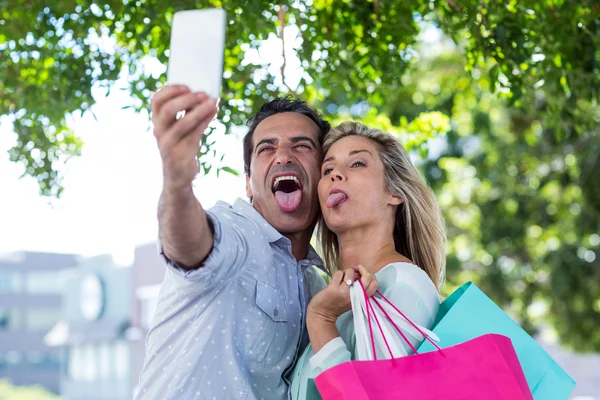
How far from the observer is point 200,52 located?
65.1 inches

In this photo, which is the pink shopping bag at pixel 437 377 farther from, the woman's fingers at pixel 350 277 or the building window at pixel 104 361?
the building window at pixel 104 361

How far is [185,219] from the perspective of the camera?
1781 millimetres

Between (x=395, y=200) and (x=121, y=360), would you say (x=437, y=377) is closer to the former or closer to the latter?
(x=395, y=200)

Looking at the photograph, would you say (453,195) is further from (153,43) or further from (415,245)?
(415,245)

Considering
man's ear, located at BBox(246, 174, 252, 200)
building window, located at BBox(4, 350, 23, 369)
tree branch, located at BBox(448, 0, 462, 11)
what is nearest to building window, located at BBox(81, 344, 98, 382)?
building window, located at BBox(4, 350, 23, 369)

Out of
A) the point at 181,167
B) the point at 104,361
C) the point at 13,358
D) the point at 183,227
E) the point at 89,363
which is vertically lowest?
the point at 13,358

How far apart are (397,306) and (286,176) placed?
80 centimetres

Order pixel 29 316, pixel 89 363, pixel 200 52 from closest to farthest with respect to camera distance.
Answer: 1. pixel 200 52
2. pixel 89 363
3. pixel 29 316

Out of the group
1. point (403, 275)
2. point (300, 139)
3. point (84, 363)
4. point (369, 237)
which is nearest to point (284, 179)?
point (300, 139)

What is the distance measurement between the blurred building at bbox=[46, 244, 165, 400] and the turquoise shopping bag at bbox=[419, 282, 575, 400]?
3108 centimetres

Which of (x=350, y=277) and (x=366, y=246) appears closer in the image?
(x=350, y=277)

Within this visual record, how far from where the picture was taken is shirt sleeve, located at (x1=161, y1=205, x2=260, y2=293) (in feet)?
6.35

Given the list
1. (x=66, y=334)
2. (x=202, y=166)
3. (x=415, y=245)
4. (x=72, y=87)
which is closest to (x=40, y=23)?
(x=72, y=87)

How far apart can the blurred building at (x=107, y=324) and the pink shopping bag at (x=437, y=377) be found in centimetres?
3135
